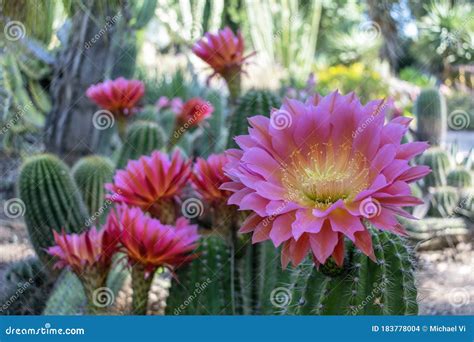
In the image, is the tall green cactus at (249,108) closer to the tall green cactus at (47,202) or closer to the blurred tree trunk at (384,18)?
the tall green cactus at (47,202)

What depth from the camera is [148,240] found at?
0.75m

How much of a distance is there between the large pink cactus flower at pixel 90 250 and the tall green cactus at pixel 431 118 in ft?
3.51

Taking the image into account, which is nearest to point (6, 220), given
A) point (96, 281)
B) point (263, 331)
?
point (96, 281)

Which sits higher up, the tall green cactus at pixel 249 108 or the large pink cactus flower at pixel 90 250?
the tall green cactus at pixel 249 108

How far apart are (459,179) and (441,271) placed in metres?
0.36

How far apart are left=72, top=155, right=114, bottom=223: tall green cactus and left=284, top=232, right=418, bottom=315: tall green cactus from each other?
0.58m

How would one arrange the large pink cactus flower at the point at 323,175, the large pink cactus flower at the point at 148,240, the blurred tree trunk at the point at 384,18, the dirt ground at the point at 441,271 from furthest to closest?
the blurred tree trunk at the point at 384,18, the dirt ground at the point at 441,271, the large pink cactus flower at the point at 148,240, the large pink cactus flower at the point at 323,175

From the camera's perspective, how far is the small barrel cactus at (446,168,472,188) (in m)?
1.56

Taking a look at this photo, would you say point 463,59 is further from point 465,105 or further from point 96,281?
point 96,281

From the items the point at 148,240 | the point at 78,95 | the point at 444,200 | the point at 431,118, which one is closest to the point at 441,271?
the point at 444,200

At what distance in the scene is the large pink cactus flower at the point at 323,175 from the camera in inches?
21.8

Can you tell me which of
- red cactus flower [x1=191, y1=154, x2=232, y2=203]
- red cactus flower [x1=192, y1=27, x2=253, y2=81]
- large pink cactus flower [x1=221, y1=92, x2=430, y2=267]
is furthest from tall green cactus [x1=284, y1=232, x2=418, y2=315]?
red cactus flower [x1=192, y1=27, x2=253, y2=81]

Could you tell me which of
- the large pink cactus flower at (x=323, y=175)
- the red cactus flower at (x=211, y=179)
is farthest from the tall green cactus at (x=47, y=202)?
the large pink cactus flower at (x=323, y=175)

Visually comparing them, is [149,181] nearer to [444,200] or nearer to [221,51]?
[221,51]
